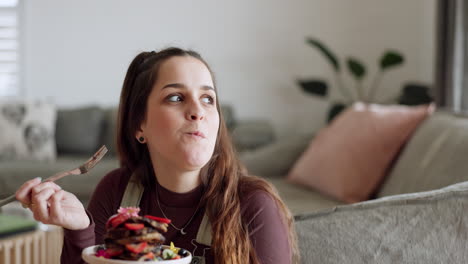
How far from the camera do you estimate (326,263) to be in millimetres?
979

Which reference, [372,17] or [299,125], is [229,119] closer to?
[299,125]

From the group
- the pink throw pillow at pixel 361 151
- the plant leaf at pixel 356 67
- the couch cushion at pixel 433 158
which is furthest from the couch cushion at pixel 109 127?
the couch cushion at pixel 433 158

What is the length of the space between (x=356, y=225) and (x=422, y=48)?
11.0 ft

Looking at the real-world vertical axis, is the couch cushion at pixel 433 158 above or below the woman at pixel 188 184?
below

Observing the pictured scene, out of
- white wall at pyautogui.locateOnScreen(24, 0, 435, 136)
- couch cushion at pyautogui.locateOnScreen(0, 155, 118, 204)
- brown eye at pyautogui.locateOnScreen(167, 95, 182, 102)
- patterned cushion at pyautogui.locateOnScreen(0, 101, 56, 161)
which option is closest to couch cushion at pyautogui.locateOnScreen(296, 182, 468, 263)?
brown eye at pyautogui.locateOnScreen(167, 95, 182, 102)

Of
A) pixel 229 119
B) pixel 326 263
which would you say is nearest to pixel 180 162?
pixel 326 263

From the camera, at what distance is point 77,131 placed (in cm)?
383

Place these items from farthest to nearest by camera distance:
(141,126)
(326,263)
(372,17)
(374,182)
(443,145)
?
1. (372,17)
2. (374,182)
3. (443,145)
4. (141,126)
5. (326,263)

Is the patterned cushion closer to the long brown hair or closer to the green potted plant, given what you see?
the green potted plant

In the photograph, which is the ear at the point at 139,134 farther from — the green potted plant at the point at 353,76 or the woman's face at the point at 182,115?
the green potted plant at the point at 353,76

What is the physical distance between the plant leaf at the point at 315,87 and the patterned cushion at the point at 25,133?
1.71 m

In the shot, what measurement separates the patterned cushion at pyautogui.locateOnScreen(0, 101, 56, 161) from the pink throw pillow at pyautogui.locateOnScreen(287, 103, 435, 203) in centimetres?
189

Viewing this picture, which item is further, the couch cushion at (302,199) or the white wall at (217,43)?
the white wall at (217,43)

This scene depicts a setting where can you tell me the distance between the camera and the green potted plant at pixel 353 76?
3.72m
